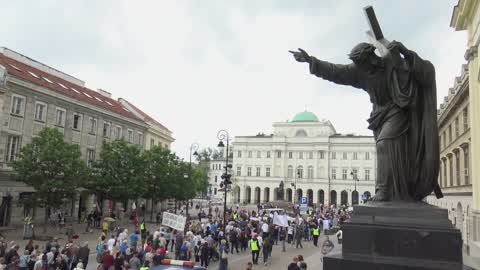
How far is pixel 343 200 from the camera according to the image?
292ft

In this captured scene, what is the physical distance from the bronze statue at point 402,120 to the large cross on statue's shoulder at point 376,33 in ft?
0.48

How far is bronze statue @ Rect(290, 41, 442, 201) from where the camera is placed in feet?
14.1

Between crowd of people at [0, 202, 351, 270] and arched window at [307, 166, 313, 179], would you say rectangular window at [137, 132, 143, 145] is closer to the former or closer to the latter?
crowd of people at [0, 202, 351, 270]

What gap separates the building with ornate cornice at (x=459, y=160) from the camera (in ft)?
78.3

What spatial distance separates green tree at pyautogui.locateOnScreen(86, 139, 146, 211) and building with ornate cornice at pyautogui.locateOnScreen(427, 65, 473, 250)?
23.3 meters

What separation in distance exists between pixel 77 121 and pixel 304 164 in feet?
215

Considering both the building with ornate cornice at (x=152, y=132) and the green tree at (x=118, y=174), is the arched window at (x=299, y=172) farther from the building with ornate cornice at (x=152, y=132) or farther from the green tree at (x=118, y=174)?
the green tree at (x=118, y=174)

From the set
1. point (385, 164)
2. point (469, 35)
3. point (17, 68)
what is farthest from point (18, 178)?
point (469, 35)

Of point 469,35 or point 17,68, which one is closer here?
point 469,35

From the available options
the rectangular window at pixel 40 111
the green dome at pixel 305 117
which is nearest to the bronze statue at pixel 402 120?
the rectangular window at pixel 40 111

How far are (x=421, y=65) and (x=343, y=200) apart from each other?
8887cm

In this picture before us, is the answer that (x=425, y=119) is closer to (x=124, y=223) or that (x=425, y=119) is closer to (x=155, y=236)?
(x=155, y=236)

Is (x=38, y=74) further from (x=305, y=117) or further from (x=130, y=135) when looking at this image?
(x=305, y=117)

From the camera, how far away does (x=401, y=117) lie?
4430 millimetres
